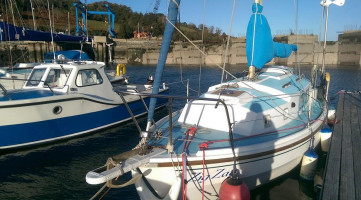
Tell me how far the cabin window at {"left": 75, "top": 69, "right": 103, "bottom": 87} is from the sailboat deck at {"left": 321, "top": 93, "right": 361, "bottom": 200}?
996 cm

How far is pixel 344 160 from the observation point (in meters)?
7.44

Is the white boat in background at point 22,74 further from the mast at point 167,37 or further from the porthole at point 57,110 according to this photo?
the mast at point 167,37

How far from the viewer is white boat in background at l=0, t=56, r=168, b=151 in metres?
9.31

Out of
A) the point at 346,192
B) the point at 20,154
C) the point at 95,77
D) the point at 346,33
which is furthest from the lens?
the point at 346,33

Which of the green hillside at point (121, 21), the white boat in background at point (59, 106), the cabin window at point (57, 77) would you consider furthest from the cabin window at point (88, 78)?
the green hillside at point (121, 21)

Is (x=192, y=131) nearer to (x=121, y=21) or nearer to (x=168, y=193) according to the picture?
(x=168, y=193)

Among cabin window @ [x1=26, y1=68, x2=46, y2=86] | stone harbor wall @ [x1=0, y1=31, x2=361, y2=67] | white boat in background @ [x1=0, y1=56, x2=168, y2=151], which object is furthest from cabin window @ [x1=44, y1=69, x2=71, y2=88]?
stone harbor wall @ [x1=0, y1=31, x2=361, y2=67]

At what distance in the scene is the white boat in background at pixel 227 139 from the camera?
5289 millimetres

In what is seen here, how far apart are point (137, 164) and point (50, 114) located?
655cm

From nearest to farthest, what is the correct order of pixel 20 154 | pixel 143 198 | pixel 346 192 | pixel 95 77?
1. pixel 143 198
2. pixel 346 192
3. pixel 20 154
4. pixel 95 77

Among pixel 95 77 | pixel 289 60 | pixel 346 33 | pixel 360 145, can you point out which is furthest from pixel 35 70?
pixel 346 33

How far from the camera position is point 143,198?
5.34 metres

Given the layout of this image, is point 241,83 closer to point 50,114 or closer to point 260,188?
point 260,188

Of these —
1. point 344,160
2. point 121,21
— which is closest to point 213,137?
point 344,160
